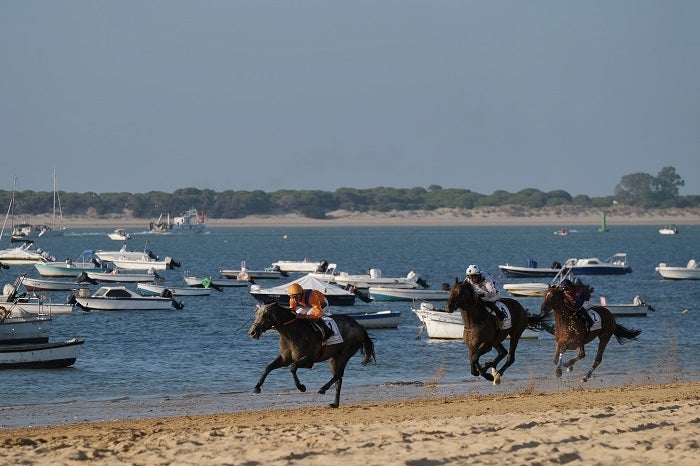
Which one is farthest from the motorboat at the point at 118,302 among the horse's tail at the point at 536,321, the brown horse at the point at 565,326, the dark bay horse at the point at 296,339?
the dark bay horse at the point at 296,339

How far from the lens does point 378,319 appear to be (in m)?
50.0

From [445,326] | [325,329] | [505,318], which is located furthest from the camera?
[445,326]

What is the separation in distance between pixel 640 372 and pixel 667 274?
58.3m

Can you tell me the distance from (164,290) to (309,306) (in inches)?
1705

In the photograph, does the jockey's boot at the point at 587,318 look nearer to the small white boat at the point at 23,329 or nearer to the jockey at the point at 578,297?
the jockey at the point at 578,297

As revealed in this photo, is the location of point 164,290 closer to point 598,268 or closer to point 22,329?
point 22,329

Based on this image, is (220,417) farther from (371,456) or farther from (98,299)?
(98,299)

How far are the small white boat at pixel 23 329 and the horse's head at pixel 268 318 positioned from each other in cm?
1651

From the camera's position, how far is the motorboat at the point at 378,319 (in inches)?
1946

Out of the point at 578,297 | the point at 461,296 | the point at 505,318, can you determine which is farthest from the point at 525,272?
the point at 461,296

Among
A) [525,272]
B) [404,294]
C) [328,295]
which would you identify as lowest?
[525,272]

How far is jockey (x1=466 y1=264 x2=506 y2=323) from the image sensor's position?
25578 millimetres

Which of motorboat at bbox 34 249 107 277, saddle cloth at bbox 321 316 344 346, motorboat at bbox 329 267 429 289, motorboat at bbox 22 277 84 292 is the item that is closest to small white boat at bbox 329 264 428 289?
motorboat at bbox 329 267 429 289

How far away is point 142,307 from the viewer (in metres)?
60.7
